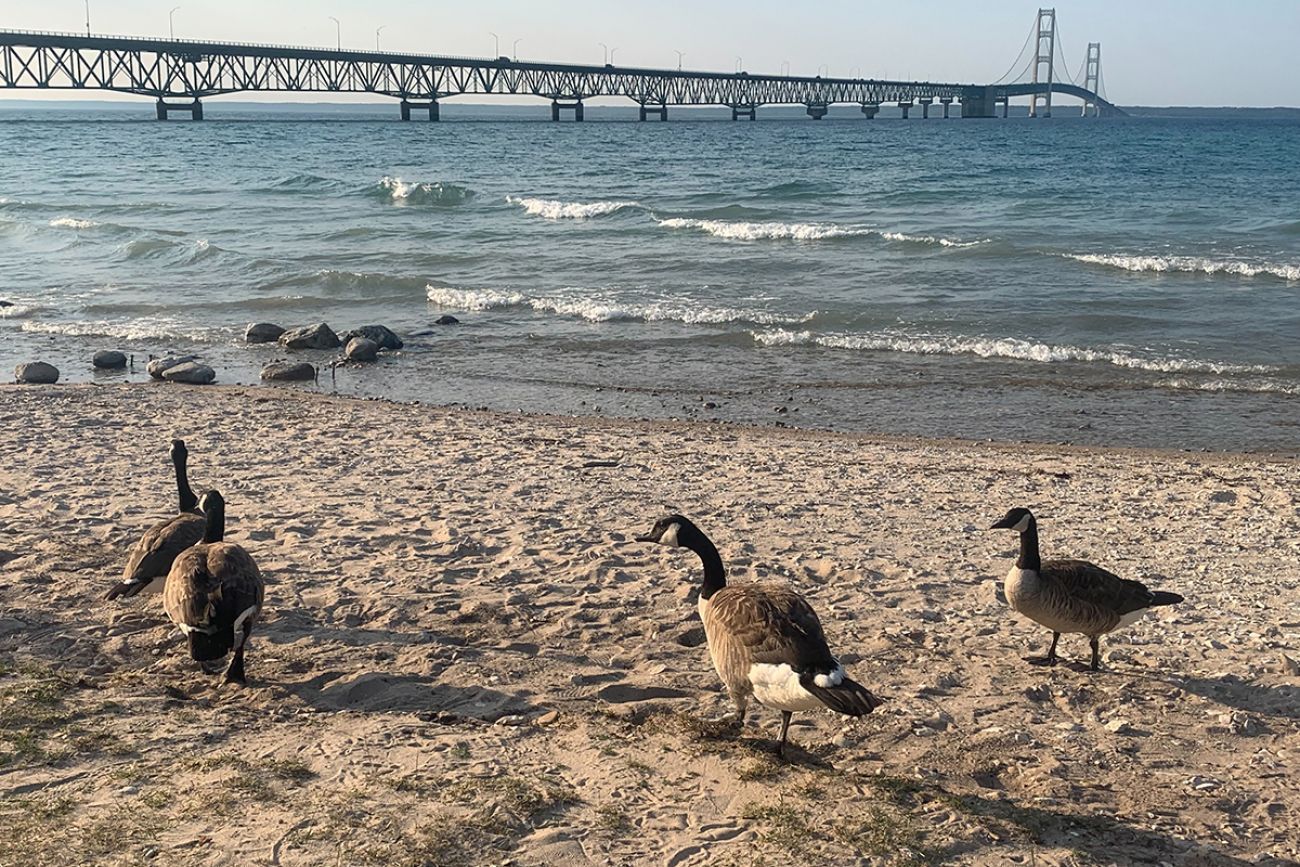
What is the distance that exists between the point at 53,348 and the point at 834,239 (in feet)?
62.3

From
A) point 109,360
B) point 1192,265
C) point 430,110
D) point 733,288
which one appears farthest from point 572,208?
point 430,110

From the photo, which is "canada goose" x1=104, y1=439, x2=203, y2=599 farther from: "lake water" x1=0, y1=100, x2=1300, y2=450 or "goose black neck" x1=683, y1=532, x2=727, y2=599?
"lake water" x1=0, y1=100, x2=1300, y2=450

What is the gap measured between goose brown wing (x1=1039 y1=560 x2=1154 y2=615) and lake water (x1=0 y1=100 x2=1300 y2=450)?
7160 mm

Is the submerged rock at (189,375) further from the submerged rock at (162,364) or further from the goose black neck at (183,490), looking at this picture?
the goose black neck at (183,490)

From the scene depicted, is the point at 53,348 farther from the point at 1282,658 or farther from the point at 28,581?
the point at 1282,658

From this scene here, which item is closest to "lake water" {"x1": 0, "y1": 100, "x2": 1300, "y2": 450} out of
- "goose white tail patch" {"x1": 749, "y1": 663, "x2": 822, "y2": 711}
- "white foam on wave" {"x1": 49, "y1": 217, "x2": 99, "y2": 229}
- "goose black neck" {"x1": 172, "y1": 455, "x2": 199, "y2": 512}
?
"white foam on wave" {"x1": 49, "y1": 217, "x2": 99, "y2": 229}

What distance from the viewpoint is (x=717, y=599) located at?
5.30 metres

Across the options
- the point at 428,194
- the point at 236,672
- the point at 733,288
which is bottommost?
the point at 236,672

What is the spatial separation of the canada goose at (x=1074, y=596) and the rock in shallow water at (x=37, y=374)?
13.3 m

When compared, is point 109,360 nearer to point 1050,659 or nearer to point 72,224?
point 1050,659

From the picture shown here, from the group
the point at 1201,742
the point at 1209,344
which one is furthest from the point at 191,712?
the point at 1209,344

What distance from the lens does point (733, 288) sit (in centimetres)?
2314

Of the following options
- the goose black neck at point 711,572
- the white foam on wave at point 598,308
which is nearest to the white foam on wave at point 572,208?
the white foam on wave at point 598,308

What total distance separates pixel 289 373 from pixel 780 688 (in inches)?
488
